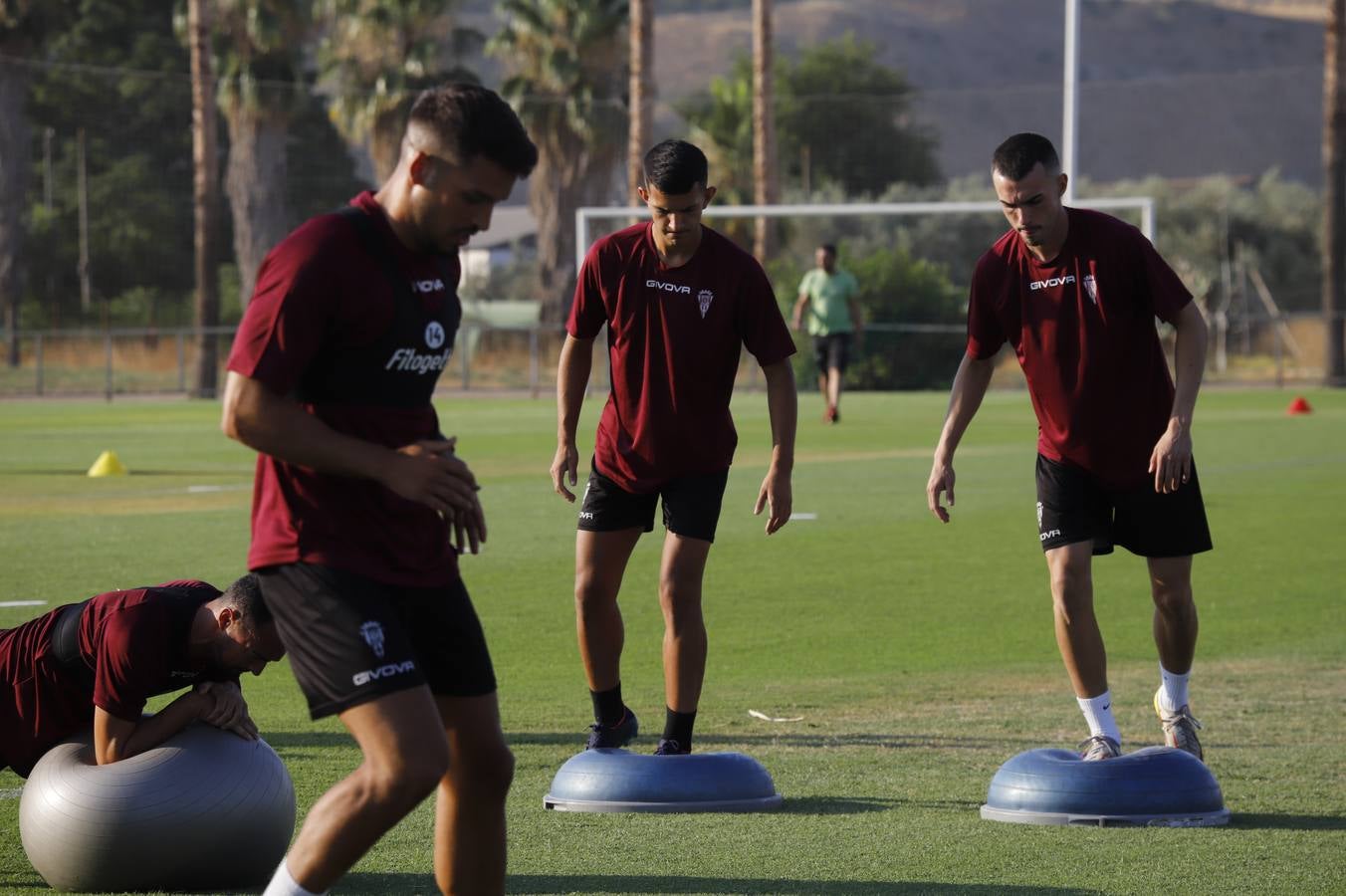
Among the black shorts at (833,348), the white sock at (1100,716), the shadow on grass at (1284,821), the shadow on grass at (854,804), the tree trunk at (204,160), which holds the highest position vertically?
the tree trunk at (204,160)

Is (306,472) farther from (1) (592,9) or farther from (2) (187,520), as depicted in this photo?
(1) (592,9)

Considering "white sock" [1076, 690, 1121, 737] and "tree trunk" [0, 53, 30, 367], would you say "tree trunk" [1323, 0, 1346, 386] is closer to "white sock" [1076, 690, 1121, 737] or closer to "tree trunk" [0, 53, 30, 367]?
"tree trunk" [0, 53, 30, 367]

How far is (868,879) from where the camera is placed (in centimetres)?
591

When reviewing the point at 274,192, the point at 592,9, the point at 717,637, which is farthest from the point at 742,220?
the point at 717,637

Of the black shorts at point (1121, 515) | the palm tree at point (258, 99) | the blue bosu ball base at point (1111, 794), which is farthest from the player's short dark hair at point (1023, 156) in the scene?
the palm tree at point (258, 99)

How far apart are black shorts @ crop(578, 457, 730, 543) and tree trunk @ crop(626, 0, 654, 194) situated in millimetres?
35656

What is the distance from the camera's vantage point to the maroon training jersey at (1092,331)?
23.6 feet

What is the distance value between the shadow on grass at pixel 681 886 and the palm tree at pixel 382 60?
48.7 metres

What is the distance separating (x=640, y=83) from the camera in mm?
43031

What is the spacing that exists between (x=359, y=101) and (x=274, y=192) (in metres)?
3.71

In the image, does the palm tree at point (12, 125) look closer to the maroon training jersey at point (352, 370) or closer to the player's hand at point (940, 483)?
the player's hand at point (940, 483)

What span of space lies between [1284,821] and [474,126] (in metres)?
3.70

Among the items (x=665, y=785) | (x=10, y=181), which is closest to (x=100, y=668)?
(x=665, y=785)

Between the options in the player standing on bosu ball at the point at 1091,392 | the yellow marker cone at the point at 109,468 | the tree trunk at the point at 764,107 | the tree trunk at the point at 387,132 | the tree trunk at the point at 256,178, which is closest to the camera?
the player standing on bosu ball at the point at 1091,392
